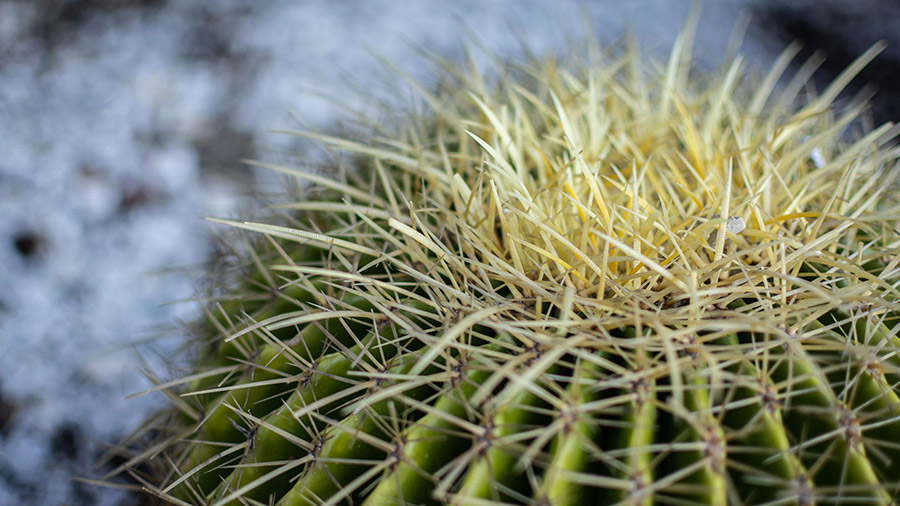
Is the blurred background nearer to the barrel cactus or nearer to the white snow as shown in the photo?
the white snow

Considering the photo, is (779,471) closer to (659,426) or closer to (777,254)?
(659,426)

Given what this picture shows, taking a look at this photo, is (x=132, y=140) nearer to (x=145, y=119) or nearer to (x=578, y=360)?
(x=145, y=119)

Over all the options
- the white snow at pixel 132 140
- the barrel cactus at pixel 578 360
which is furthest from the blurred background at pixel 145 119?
the barrel cactus at pixel 578 360

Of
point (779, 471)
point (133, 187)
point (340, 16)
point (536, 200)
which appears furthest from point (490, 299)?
point (340, 16)

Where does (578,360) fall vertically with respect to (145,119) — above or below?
above

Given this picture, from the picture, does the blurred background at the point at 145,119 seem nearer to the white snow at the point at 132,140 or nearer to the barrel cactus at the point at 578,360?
the white snow at the point at 132,140

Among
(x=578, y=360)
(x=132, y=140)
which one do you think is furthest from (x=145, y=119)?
(x=578, y=360)
